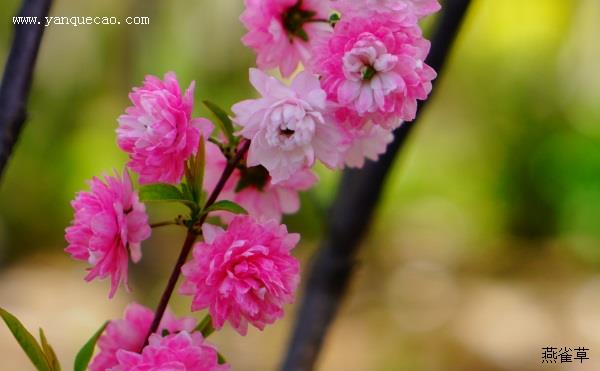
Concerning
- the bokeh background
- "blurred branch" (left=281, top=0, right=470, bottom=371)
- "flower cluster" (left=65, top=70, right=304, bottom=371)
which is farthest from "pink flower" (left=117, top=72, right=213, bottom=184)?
the bokeh background

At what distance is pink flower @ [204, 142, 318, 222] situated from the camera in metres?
0.53

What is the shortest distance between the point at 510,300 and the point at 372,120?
4490mm

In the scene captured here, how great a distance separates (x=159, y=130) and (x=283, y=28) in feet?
0.40

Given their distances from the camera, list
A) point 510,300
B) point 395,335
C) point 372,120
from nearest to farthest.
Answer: point 372,120 < point 395,335 < point 510,300

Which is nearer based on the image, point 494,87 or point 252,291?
point 252,291

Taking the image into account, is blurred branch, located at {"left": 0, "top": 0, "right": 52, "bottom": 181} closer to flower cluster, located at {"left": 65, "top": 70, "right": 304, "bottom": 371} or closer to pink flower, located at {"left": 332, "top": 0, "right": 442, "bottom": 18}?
flower cluster, located at {"left": 65, "top": 70, "right": 304, "bottom": 371}

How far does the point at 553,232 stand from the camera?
5.27 m

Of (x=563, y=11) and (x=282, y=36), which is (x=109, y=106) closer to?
(x=563, y=11)

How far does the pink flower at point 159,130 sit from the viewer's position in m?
0.45

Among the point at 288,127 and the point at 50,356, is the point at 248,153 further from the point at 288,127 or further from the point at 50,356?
the point at 50,356

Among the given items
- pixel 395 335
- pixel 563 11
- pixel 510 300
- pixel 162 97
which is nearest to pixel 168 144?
pixel 162 97

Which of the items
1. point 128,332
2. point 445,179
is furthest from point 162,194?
point 445,179

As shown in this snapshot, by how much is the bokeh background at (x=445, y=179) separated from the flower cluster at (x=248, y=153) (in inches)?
154

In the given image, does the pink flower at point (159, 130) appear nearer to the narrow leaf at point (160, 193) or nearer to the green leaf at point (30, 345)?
the narrow leaf at point (160, 193)
